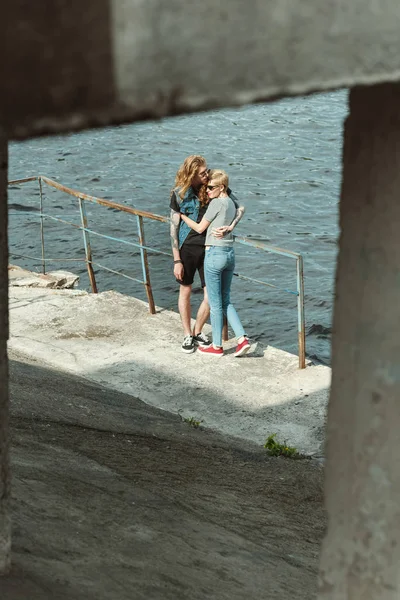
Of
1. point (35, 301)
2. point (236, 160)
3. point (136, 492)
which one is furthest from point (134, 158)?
point (136, 492)

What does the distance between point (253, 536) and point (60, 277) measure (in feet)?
24.0

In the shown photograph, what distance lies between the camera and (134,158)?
811 inches

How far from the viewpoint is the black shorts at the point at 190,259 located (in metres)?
8.30

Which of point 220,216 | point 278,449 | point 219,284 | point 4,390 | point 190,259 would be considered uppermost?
point 4,390

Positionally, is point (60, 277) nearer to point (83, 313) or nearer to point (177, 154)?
point (83, 313)

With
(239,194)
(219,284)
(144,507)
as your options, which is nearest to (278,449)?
(219,284)

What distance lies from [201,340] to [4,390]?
5.32m

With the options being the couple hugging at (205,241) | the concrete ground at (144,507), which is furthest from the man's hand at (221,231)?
the concrete ground at (144,507)

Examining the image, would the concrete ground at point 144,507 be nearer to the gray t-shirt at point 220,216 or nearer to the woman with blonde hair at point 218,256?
the woman with blonde hair at point 218,256

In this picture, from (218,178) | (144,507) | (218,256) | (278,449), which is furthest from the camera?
(218,256)

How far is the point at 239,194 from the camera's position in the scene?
17922mm

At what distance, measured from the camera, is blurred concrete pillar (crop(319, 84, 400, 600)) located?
6.09 feet

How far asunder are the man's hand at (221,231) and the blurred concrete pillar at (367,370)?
5.73m

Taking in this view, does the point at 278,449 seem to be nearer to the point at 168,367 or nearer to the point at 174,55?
the point at 168,367
